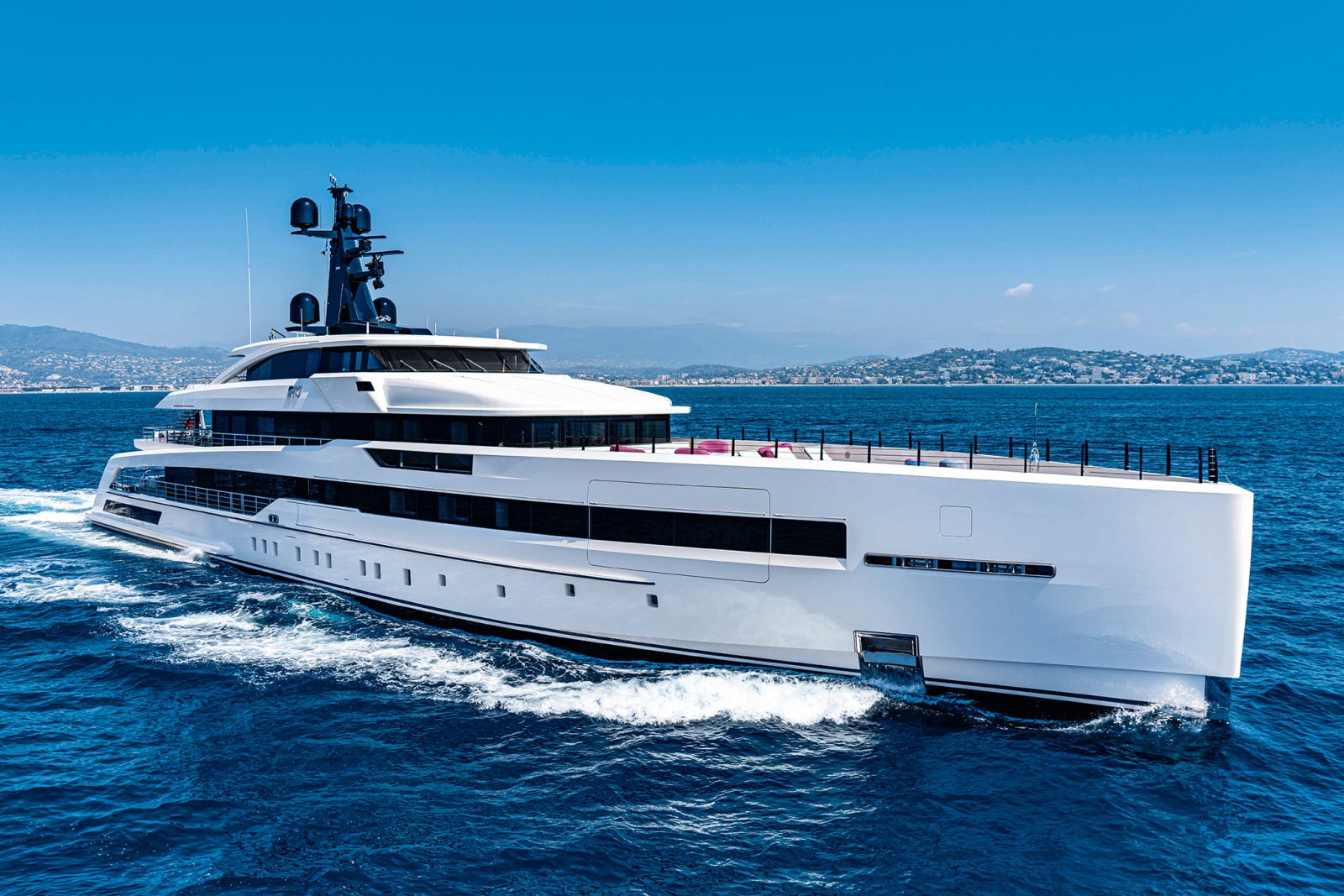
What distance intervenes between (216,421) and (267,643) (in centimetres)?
1020

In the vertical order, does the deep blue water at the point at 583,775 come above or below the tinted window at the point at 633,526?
below

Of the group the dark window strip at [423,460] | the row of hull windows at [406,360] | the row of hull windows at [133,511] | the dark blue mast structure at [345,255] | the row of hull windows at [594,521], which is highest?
the dark blue mast structure at [345,255]

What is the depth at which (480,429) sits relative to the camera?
17.3 m

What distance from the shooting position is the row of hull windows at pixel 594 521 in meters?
13.9

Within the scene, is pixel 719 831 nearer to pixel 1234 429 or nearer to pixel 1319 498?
pixel 1319 498

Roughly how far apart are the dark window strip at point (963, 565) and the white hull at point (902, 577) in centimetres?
9

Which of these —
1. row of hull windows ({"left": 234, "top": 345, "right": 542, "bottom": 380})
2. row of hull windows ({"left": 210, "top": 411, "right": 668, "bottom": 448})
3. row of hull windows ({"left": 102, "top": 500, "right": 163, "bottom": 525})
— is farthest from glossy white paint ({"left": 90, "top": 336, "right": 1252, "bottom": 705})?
row of hull windows ({"left": 102, "top": 500, "right": 163, "bottom": 525})

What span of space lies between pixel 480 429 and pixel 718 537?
20.0 ft

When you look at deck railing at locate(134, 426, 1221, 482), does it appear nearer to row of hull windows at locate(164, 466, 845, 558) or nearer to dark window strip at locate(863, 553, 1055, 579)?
row of hull windows at locate(164, 466, 845, 558)

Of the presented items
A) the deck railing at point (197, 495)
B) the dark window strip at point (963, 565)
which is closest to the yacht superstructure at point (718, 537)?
the dark window strip at point (963, 565)

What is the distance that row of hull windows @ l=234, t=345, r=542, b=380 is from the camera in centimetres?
1958

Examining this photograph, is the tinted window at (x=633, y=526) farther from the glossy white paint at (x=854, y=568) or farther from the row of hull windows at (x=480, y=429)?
the row of hull windows at (x=480, y=429)

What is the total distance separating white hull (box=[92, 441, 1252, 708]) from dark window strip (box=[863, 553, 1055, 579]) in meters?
0.09

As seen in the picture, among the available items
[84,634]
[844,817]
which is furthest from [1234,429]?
[84,634]
